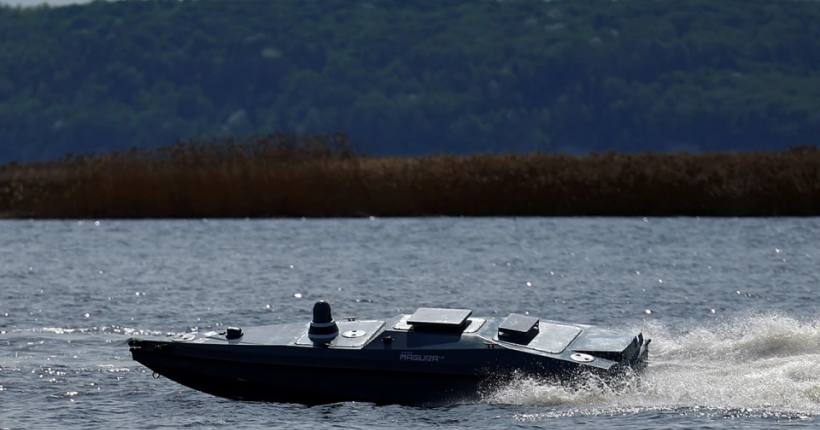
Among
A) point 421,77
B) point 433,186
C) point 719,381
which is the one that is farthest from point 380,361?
point 421,77

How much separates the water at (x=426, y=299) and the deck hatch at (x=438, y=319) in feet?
3.41

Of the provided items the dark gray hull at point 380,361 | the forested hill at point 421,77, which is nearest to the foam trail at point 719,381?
the dark gray hull at point 380,361

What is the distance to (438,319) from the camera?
53.9 feet

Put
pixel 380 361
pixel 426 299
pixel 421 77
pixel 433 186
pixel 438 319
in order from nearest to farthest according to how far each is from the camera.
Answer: pixel 380 361, pixel 438 319, pixel 426 299, pixel 433 186, pixel 421 77

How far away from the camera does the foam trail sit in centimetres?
1535

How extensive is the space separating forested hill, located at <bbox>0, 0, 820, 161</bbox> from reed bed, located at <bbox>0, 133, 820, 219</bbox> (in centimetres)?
7569

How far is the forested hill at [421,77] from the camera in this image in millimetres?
126250

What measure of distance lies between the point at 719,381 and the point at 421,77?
12013 centimetres

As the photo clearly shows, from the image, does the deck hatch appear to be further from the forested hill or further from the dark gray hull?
the forested hill

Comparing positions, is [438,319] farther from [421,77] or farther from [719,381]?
[421,77]

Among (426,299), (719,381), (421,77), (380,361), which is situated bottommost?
(719,381)

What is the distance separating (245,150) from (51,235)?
24.1 ft

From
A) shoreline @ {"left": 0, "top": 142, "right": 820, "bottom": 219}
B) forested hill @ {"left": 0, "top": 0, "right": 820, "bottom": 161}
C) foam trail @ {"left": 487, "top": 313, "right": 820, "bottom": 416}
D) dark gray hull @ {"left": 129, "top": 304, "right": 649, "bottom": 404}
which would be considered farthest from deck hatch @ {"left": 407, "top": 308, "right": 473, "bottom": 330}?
forested hill @ {"left": 0, "top": 0, "right": 820, "bottom": 161}

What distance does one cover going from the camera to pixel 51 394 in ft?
54.1
